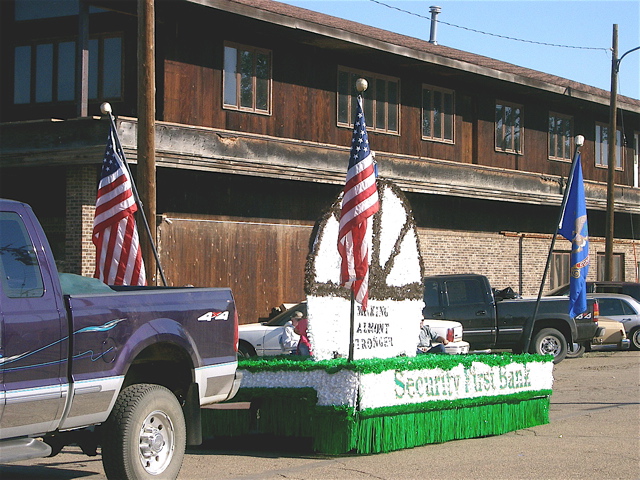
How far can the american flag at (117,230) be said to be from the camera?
12820 millimetres

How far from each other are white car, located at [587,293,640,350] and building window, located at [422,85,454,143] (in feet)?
25.1

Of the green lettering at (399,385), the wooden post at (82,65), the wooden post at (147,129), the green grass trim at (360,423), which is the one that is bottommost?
the green grass trim at (360,423)

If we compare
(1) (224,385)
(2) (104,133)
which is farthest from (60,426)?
(2) (104,133)

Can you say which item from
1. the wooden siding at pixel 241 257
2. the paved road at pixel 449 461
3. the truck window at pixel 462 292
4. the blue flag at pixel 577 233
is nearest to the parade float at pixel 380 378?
the paved road at pixel 449 461

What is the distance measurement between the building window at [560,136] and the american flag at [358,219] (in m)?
24.4

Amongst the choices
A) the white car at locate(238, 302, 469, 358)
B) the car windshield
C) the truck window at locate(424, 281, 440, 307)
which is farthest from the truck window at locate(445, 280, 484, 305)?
the car windshield

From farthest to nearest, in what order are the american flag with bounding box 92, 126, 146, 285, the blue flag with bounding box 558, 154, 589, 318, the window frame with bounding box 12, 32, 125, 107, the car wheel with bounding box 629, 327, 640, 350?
the car wheel with bounding box 629, 327, 640, 350 < the window frame with bounding box 12, 32, 125, 107 < the blue flag with bounding box 558, 154, 589, 318 < the american flag with bounding box 92, 126, 146, 285

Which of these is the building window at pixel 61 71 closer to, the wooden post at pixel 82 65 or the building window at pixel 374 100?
the wooden post at pixel 82 65

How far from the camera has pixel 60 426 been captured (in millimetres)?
7129

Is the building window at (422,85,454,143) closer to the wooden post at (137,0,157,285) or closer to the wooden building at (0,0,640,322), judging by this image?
the wooden building at (0,0,640,322)

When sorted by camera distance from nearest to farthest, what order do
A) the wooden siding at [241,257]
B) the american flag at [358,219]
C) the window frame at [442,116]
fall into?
the american flag at [358,219] < the wooden siding at [241,257] < the window frame at [442,116]

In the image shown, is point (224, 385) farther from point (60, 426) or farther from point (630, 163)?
point (630, 163)

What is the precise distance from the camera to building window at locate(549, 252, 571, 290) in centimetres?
3359

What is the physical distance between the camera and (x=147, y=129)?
548 inches
